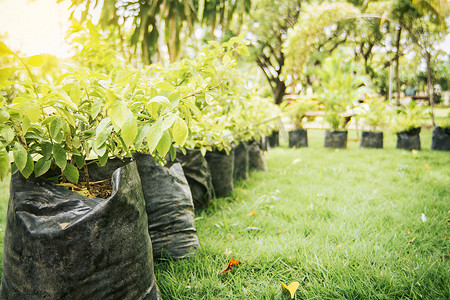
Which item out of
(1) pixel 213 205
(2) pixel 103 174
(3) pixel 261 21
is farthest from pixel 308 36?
(2) pixel 103 174

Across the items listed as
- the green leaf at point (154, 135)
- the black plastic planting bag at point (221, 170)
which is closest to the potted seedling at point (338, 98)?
the black plastic planting bag at point (221, 170)

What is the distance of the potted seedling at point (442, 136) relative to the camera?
471cm

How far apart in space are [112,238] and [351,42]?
18158 millimetres

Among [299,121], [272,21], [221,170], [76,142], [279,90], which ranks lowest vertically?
[221,170]

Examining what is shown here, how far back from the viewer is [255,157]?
3629 mm

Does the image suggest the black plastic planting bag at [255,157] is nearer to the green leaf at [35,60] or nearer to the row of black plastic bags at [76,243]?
the row of black plastic bags at [76,243]

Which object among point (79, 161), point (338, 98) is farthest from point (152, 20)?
point (338, 98)

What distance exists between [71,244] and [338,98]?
609 cm

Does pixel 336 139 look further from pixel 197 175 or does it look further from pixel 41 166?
pixel 41 166

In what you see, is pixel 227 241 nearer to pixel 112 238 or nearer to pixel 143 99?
pixel 112 238

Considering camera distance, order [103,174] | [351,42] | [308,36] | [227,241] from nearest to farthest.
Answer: [103,174] → [227,241] → [308,36] → [351,42]

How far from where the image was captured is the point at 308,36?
10703mm

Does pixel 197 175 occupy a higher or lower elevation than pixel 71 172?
lower

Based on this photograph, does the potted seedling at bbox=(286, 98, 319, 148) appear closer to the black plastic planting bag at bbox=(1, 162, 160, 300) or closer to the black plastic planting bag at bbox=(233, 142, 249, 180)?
the black plastic planting bag at bbox=(233, 142, 249, 180)
